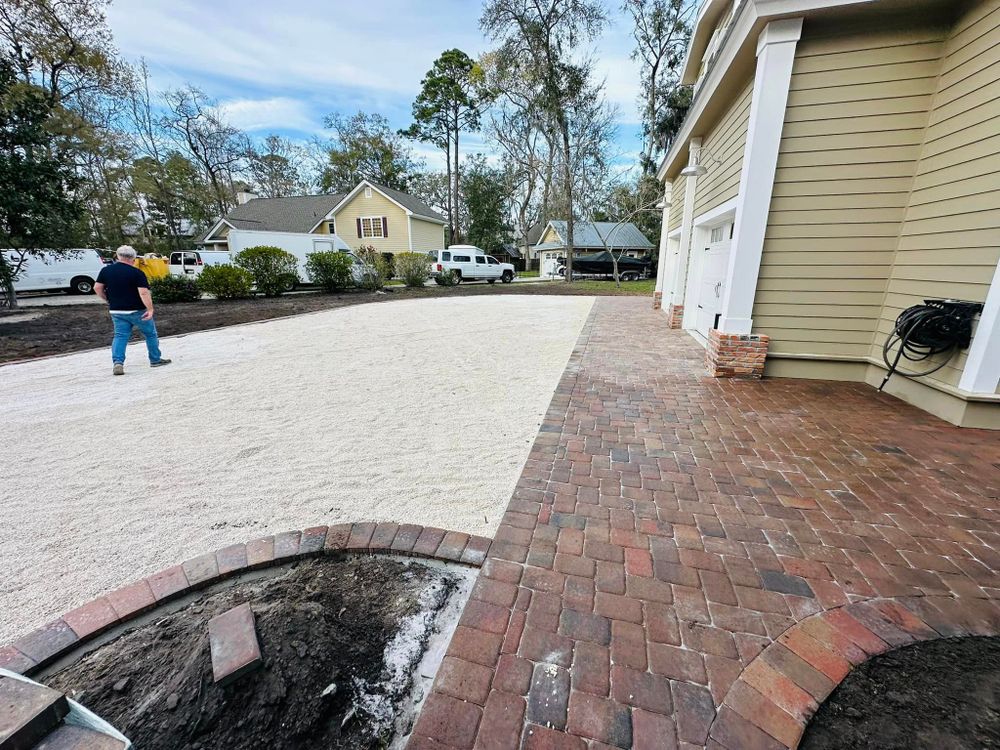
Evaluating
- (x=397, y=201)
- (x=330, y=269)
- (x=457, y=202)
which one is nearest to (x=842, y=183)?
(x=330, y=269)

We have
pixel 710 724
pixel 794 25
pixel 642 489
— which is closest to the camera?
pixel 710 724

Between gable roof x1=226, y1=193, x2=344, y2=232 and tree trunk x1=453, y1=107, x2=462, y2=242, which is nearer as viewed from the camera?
gable roof x1=226, y1=193, x2=344, y2=232

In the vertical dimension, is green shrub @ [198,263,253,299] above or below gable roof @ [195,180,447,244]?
below

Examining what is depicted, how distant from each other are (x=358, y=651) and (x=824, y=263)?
567 centimetres

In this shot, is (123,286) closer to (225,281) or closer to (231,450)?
(231,450)

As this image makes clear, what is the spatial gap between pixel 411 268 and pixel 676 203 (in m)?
11.8

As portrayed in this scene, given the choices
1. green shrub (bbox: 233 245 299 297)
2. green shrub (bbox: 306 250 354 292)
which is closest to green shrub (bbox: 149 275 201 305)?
green shrub (bbox: 233 245 299 297)

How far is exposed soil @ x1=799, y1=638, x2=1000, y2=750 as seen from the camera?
1.27 metres

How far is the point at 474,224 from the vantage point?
117ft

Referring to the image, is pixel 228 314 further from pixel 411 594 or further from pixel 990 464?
pixel 990 464

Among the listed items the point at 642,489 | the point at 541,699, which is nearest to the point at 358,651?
the point at 541,699

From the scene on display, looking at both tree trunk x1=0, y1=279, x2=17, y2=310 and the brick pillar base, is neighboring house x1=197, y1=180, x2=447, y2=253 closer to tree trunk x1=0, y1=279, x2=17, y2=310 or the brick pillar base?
tree trunk x1=0, y1=279, x2=17, y2=310

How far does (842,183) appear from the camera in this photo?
173 inches

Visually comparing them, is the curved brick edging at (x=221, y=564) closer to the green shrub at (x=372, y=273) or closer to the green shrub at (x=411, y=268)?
the green shrub at (x=372, y=273)
